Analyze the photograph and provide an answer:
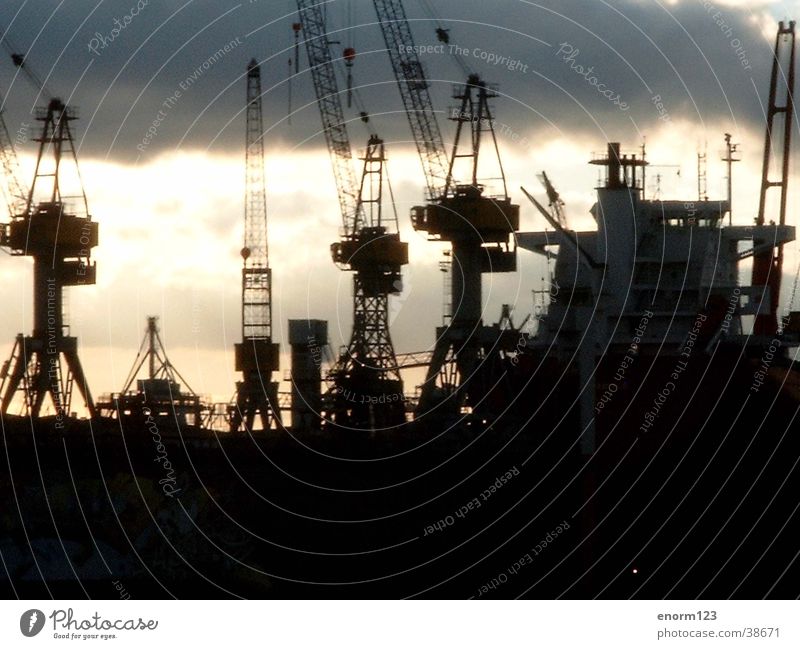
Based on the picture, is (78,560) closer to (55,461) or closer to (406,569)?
(55,461)

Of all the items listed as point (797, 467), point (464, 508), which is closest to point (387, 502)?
point (464, 508)

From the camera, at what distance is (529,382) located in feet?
161

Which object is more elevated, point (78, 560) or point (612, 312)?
point (612, 312)

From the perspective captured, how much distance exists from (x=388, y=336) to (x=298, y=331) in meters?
2.67

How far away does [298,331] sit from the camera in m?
55.3

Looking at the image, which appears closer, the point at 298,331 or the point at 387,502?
the point at 387,502

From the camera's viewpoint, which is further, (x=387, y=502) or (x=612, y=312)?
(x=612, y=312)

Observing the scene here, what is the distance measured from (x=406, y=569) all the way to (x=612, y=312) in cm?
886
